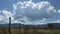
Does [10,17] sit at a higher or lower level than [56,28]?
higher

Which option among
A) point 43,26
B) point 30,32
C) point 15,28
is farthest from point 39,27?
point 15,28

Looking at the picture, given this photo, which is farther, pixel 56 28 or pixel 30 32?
pixel 30 32

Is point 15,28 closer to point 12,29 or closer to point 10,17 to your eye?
point 12,29

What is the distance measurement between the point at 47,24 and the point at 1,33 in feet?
5.78

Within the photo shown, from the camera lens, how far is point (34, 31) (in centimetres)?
490

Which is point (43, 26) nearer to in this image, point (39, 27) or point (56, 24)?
point (39, 27)

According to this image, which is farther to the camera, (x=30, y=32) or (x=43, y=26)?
(x=30, y=32)

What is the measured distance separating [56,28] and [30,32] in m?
1.00

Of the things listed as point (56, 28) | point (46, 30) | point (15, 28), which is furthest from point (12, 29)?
point (56, 28)

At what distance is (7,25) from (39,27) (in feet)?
3.85

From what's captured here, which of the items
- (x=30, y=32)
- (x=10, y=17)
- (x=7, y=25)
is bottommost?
(x=30, y=32)

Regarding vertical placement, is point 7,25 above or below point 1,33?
above

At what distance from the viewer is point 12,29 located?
4.65m

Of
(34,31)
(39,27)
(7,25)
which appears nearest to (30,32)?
(34,31)
